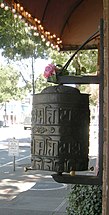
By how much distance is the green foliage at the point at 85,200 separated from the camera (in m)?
5.98

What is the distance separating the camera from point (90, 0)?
24.0ft

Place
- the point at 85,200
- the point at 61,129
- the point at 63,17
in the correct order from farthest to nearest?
the point at 63,17, the point at 85,200, the point at 61,129

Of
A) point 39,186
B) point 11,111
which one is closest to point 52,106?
point 39,186

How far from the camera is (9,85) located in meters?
48.6

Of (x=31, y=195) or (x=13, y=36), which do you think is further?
(x=13, y=36)

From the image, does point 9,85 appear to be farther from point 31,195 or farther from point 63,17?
point 63,17

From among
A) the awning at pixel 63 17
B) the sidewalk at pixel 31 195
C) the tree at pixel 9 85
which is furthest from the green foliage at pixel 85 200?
the tree at pixel 9 85

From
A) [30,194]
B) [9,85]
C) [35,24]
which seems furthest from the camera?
[9,85]

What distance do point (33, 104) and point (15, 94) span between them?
50009 mm

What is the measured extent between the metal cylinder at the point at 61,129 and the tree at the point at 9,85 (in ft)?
128

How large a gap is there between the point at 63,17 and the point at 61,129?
17.1 feet

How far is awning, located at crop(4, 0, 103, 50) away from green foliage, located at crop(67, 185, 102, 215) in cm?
238

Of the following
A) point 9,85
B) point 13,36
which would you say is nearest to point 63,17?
point 13,36

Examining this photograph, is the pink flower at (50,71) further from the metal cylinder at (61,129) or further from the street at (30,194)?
the street at (30,194)
